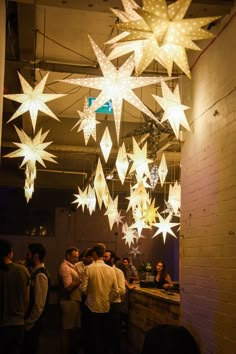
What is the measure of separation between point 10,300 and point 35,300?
89 centimetres

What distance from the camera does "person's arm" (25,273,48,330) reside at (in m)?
5.66

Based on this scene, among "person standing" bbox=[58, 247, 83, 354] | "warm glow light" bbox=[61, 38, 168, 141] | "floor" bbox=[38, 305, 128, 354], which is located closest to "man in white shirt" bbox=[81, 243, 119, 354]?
"person standing" bbox=[58, 247, 83, 354]

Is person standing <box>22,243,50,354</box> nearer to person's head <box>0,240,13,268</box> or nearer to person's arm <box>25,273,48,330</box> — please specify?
person's arm <box>25,273,48,330</box>

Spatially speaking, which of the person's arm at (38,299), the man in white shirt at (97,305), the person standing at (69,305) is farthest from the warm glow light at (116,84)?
the person standing at (69,305)

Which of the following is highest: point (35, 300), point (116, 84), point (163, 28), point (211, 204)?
point (163, 28)

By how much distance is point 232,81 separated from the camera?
417 centimetres

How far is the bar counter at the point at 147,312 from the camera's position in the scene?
636 cm

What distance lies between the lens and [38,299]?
225 inches

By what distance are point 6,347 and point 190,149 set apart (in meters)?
2.88

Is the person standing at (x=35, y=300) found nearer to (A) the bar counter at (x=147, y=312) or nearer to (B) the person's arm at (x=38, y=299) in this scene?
(B) the person's arm at (x=38, y=299)

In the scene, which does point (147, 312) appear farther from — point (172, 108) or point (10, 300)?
point (172, 108)

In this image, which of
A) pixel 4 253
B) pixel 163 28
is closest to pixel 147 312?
pixel 4 253

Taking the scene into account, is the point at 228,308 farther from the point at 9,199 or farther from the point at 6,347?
the point at 9,199

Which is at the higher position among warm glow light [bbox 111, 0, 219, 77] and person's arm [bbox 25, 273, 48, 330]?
warm glow light [bbox 111, 0, 219, 77]
